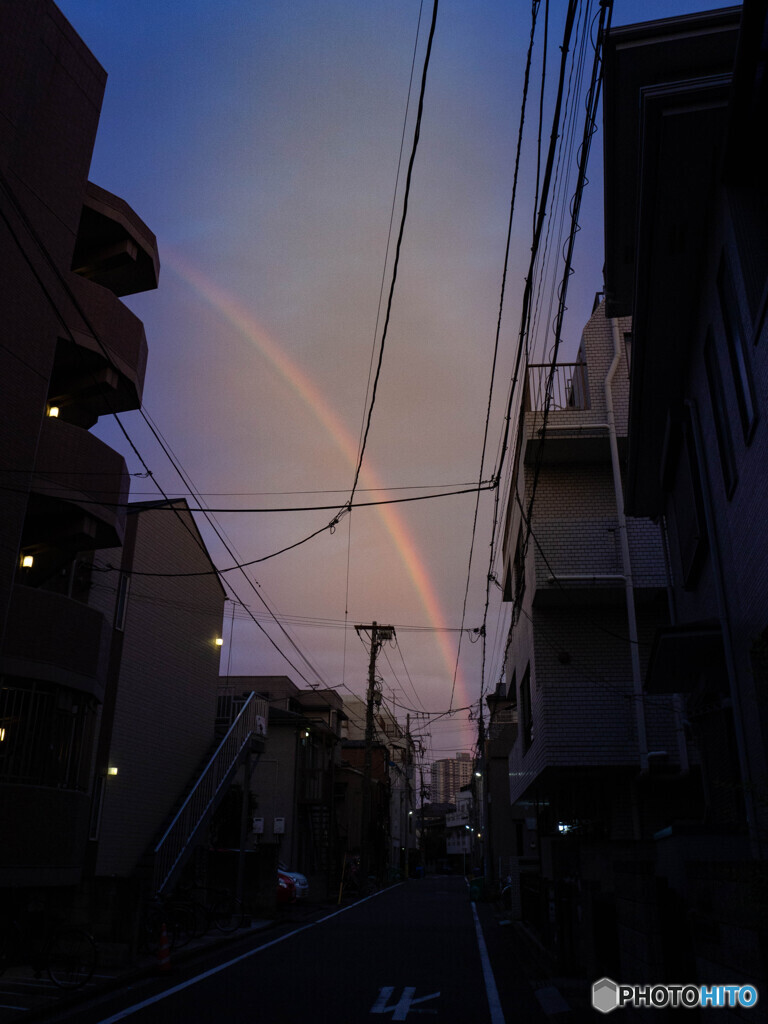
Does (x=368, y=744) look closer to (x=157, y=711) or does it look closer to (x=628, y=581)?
(x=157, y=711)

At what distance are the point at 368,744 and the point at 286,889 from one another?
9905mm

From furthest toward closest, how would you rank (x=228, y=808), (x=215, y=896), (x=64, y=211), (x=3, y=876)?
1. (x=228, y=808)
2. (x=215, y=896)
3. (x=64, y=211)
4. (x=3, y=876)

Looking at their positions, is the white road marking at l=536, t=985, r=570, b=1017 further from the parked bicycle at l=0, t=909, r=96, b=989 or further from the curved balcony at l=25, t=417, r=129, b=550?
the curved balcony at l=25, t=417, r=129, b=550

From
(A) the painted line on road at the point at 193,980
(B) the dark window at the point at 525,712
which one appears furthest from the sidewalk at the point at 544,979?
(B) the dark window at the point at 525,712

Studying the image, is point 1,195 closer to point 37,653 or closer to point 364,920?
point 37,653

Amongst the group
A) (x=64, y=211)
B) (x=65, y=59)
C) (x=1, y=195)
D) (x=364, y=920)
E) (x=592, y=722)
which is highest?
(x=65, y=59)

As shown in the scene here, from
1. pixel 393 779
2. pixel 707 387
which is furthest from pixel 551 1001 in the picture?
pixel 393 779

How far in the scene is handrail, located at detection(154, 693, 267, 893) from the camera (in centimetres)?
1825

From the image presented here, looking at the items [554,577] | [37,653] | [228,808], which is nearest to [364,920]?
[228,808]

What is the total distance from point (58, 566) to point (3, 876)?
6.05m

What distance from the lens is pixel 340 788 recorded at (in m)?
44.7

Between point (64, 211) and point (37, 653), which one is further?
point (64, 211)
